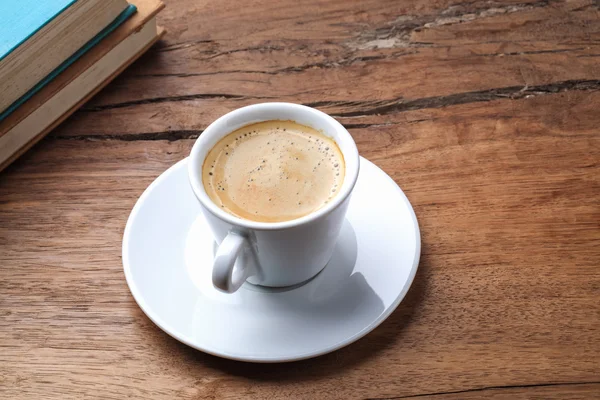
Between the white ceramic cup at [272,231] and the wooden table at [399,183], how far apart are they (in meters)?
0.11

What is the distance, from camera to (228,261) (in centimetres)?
74

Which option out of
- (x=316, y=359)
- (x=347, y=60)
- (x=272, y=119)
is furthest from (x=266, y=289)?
(x=347, y=60)

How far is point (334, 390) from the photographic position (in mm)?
786

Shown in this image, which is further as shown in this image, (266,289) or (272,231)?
(266,289)

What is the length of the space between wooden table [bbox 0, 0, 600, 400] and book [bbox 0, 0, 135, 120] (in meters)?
0.09

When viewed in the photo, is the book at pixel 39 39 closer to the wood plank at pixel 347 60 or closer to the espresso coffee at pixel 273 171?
the wood plank at pixel 347 60

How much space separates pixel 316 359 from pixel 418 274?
18cm

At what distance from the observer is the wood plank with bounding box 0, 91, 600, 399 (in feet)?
2.62

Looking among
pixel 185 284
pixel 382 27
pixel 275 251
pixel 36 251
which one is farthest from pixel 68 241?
pixel 382 27

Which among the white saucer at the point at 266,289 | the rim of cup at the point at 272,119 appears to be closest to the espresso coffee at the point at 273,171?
the rim of cup at the point at 272,119

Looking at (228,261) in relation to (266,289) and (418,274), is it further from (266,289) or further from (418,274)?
(418,274)

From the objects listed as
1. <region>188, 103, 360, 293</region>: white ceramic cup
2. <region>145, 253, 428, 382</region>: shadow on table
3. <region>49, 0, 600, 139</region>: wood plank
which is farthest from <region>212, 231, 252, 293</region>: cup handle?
<region>49, 0, 600, 139</region>: wood plank

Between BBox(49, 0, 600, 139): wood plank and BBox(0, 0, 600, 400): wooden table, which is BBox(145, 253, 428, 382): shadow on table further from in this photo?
BBox(49, 0, 600, 139): wood plank

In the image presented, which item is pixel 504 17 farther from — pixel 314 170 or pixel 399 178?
pixel 314 170
